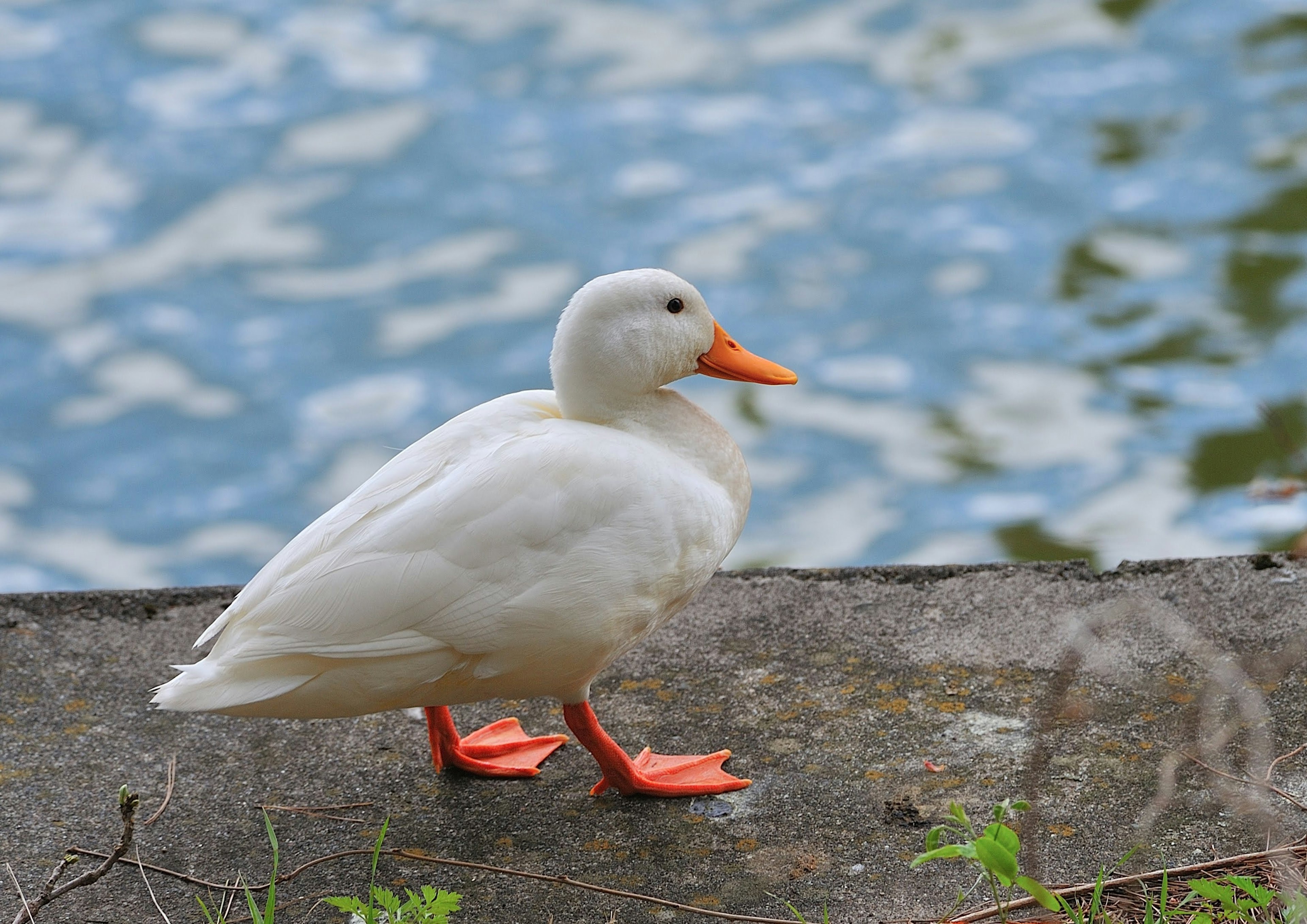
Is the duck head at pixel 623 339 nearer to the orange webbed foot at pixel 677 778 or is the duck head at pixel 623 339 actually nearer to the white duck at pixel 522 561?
the white duck at pixel 522 561

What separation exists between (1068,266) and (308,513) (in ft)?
18.0

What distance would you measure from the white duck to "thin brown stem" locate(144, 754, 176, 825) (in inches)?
14.6

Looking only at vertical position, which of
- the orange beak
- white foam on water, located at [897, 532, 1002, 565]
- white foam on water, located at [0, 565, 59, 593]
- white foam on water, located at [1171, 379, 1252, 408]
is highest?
the orange beak

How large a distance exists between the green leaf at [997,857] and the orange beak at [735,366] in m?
1.39

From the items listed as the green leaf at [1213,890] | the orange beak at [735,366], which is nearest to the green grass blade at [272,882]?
the orange beak at [735,366]

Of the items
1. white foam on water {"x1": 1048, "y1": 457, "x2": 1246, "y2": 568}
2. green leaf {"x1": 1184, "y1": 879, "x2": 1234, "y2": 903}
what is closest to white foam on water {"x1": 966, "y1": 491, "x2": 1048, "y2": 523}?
white foam on water {"x1": 1048, "y1": 457, "x2": 1246, "y2": 568}

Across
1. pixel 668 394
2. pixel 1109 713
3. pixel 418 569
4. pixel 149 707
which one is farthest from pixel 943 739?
pixel 149 707

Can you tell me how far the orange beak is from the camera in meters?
3.15

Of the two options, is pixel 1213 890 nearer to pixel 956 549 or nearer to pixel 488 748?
pixel 488 748

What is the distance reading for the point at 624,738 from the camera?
3186 millimetres

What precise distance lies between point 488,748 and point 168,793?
72 cm

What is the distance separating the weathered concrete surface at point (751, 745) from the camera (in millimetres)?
2635

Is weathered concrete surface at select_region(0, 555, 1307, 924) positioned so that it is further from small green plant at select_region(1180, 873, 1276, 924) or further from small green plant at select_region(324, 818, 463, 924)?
small green plant at select_region(324, 818, 463, 924)

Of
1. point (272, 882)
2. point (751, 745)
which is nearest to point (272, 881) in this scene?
point (272, 882)
